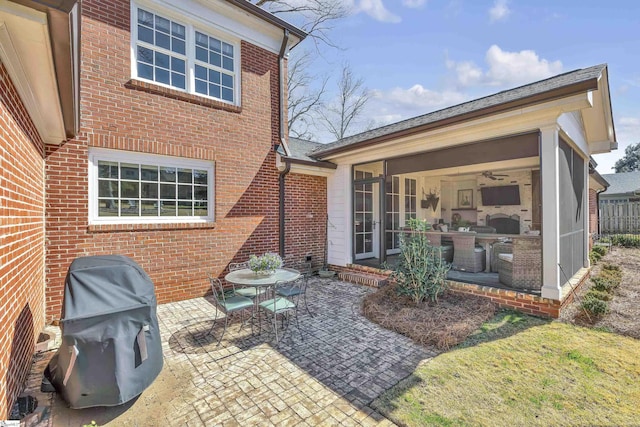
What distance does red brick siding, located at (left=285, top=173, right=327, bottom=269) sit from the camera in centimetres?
752

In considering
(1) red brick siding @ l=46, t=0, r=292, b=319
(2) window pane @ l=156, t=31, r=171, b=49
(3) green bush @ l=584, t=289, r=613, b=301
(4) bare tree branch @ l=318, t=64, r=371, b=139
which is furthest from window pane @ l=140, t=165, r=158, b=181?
(4) bare tree branch @ l=318, t=64, r=371, b=139

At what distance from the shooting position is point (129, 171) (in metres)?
5.29

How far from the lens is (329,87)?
2134 cm

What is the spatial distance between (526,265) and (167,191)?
709 centimetres

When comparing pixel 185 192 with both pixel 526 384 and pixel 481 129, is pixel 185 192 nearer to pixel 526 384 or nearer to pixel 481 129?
pixel 481 129

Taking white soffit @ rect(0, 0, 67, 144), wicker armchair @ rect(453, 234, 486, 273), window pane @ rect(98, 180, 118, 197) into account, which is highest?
white soffit @ rect(0, 0, 67, 144)

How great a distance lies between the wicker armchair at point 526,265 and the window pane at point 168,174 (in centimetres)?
682

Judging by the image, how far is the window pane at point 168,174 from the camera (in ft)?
18.6

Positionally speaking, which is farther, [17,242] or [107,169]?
[107,169]

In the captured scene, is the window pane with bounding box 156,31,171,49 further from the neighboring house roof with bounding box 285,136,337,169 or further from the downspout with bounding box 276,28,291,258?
the neighboring house roof with bounding box 285,136,337,169

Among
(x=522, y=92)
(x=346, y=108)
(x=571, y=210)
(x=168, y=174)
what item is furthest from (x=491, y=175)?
(x=346, y=108)

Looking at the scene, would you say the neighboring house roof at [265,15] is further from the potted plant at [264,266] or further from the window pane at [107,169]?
the potted plant at [264,266]

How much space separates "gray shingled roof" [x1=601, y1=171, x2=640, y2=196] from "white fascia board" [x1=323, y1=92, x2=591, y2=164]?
24009mm

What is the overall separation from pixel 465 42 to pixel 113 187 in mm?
10487
